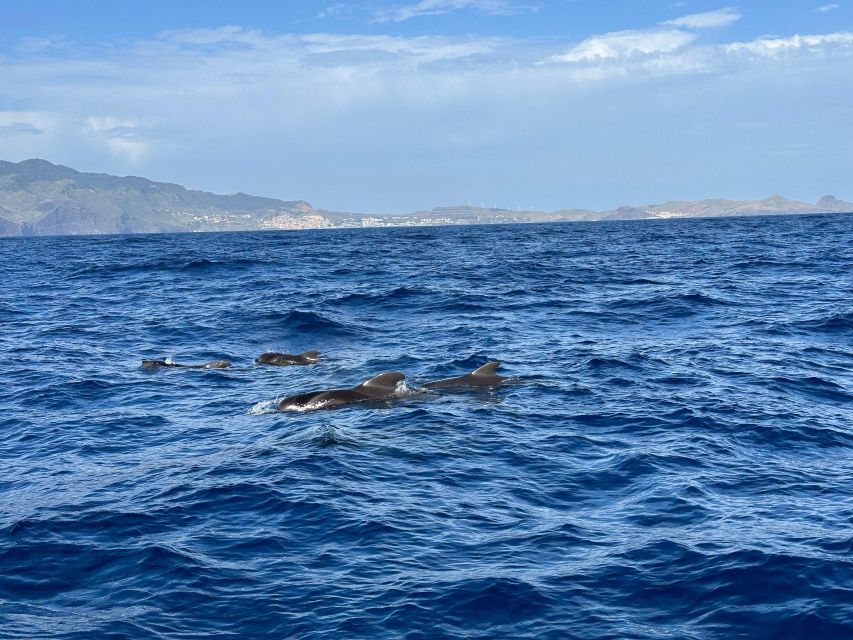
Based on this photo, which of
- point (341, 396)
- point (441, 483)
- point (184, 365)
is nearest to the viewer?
point (441, 483)

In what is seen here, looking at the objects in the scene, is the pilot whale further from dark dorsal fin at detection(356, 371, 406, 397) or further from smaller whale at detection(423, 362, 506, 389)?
smaller whale at detection(423, 362, 506, 389)

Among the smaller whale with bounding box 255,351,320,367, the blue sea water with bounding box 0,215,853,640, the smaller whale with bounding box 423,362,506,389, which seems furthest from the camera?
the smaller whale with bounding box 255,351,320,367

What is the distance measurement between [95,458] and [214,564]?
6.80 metres

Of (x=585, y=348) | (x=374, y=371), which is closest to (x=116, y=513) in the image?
(x=374, y=371)

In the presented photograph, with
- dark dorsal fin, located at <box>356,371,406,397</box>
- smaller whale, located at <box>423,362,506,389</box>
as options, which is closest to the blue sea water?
smaller whale, located at <box>423,362,506,389</box>

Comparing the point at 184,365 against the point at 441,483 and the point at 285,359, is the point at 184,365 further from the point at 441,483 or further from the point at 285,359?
the point at 441,483

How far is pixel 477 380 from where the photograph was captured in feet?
74.7

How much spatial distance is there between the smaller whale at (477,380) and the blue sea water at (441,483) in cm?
67

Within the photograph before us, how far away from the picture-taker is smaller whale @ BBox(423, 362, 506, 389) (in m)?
22.5

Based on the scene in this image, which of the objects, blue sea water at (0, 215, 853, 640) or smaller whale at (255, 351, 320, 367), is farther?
smaller whale at (255, 351, 320, 367)

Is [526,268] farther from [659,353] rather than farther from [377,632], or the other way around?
[377,632]

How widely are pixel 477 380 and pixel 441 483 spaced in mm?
7573

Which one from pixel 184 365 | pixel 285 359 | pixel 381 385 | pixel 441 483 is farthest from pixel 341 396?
pixel 184 365

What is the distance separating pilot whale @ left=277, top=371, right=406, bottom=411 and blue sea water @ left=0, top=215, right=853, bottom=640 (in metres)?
0.55
